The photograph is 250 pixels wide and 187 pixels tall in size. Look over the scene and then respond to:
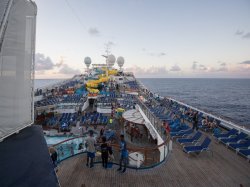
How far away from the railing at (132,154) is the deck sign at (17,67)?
250cm

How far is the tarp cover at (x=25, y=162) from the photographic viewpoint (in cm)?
319

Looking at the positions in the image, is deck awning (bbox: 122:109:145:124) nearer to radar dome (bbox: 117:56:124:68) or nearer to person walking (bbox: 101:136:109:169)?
person walking (bbox: 101:136:109:169)

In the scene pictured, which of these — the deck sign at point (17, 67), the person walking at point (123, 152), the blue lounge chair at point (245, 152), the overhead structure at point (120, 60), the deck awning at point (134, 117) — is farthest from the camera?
the overhead structure at point (120, 60)

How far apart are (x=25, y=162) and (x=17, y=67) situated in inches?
93.1

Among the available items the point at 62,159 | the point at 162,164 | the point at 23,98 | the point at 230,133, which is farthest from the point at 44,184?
the point at 230,133

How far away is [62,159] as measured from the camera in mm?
7484

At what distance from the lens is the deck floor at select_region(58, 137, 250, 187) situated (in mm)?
6148

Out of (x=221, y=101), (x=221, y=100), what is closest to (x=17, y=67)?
(x=221, y=101)

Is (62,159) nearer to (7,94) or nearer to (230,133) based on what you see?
(7,94)

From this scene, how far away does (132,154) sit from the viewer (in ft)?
24.0

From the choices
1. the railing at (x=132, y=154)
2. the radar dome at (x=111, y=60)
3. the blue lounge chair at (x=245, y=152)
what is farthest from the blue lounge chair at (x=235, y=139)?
the radar dome at (x=111, y=60)

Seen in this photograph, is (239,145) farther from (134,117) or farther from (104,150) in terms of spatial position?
(104,150)

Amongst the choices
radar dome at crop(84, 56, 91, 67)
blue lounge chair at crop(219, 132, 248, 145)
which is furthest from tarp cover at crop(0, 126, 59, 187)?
radar dome at crop(84, 56, 91, 67)

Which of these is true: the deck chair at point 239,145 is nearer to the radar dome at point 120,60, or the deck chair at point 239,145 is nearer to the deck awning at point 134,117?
the deck awning at point 134,117
